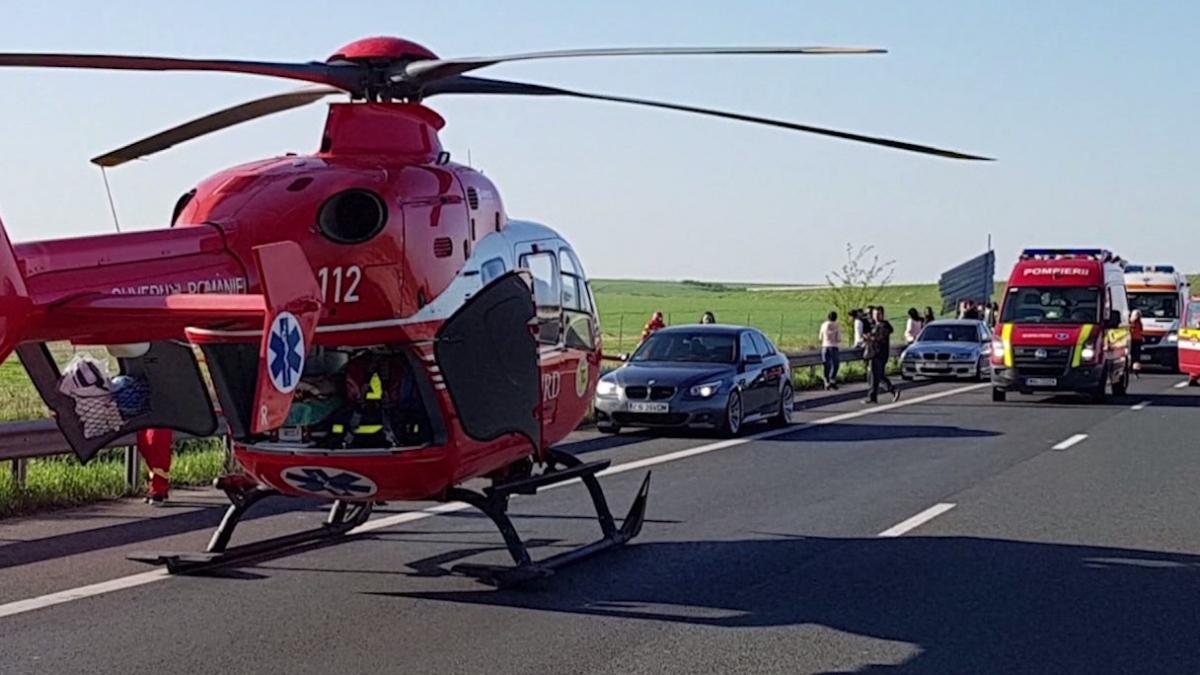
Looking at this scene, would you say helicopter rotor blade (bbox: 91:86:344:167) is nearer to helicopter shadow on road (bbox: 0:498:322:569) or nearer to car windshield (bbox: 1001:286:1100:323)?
helicopter shadow on road (bbox: 0:498:322:569)

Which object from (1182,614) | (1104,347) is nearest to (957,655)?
(1182,614)

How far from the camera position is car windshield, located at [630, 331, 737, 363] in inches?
867

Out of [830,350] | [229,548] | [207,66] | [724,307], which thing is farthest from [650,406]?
[724,307]

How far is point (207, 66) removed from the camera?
7828 millimetres

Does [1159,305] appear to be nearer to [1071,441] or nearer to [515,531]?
[1071,441]

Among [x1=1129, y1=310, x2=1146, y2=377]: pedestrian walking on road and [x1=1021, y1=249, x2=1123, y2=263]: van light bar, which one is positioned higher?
[x1=1021, y1=249, x2=1123, y2=263]: van light bar

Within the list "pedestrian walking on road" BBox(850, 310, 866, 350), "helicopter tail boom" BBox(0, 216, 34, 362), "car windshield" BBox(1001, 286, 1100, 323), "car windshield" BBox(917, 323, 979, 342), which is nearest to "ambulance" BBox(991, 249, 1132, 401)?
"car windshield" BBox(1001, 286, 1100, 323)

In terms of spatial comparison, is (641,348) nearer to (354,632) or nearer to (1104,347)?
(1104,347)

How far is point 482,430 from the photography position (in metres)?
9.59

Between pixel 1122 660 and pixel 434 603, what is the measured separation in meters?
3.84

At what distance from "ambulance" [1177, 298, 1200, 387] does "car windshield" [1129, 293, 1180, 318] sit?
30.9 feet

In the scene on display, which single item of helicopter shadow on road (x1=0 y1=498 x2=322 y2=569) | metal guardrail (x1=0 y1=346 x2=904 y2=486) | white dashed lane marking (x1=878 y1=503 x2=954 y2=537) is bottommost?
white dashed lane marking (x1=878 y1=503 x2=954 y2=537)

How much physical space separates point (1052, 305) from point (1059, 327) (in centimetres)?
69

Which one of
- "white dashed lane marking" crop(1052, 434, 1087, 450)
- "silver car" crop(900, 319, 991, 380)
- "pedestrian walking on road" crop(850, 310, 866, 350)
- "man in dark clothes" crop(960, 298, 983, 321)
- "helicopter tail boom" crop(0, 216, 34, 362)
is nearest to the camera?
"helicopter tail boom" crop(0, 216, 34, 362)
